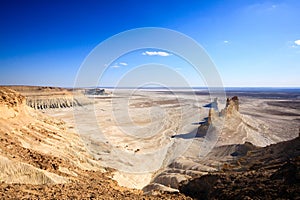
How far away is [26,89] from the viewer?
284 ft

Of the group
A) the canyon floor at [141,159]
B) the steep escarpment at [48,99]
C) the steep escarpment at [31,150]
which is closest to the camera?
the canyon floor at [141,159]

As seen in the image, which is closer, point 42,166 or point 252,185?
point 252,185

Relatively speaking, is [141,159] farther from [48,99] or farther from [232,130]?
[48,99]

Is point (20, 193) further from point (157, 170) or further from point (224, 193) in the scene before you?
point (157, 170)

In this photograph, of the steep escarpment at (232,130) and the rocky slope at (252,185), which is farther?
the steep escarpment at (232,130)

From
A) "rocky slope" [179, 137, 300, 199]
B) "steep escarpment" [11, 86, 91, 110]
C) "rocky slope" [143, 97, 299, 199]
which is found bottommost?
"rocky slope" [143, 97, 299, 199]

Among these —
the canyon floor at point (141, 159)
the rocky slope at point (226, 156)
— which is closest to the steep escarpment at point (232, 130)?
the rocky slope at point (226, 156)

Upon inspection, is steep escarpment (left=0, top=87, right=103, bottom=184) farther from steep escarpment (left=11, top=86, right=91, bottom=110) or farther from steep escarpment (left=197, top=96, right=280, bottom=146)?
steep escarpment (left=11, top=86, right=91, bottom=110)

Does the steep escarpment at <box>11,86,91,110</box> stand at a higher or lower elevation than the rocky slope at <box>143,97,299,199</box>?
higher

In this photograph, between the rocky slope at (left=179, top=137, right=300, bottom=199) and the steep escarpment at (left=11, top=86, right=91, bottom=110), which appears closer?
the rocky slope at (left=179, top=137, right=300, bottom=199)

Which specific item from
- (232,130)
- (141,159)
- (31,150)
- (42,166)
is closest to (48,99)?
(141,159)

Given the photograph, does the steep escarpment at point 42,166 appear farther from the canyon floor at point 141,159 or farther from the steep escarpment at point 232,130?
the steep escarpment at point 232,130

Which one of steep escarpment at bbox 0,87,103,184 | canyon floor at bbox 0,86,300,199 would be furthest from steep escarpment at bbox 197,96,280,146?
steep escarpment at bbox 0,87,103,184

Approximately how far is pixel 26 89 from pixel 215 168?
85.6m
